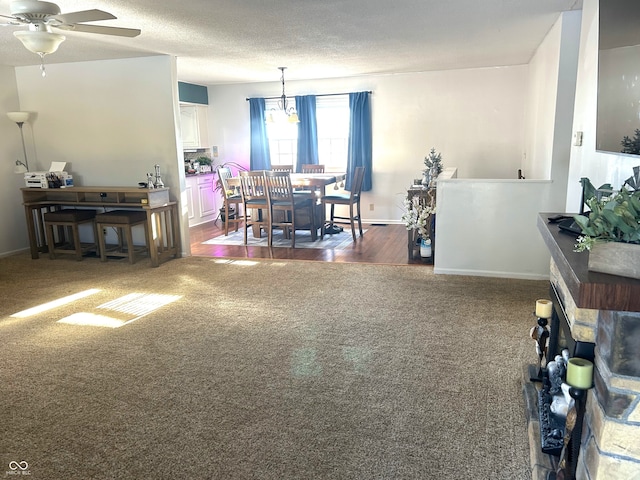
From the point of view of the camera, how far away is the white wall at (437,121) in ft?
22.0

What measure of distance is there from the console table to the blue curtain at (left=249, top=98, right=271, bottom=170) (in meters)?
2.69

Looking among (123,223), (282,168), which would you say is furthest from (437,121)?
(123,223)

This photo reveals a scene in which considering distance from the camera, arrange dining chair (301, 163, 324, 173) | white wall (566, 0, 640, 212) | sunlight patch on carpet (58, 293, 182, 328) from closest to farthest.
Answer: white wall (566, 0, 640, 212) → sunlight patch on carpet (58, 293, 182, 328) → dining chair (301, 163, 324, 173)

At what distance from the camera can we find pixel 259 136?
7910 mm

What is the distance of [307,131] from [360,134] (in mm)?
897

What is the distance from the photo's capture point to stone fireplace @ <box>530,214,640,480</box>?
3.96ft

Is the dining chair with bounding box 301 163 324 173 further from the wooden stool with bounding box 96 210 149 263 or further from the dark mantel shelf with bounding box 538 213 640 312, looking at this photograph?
the dark mantel shelf with bounding box 538 213 640 312

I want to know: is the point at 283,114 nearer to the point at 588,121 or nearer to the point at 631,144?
the point at 588,121

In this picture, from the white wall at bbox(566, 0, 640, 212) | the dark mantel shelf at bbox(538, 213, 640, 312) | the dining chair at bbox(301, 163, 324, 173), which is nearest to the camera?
the dark mantel shelf at bbox(538, 213, 640, 312)

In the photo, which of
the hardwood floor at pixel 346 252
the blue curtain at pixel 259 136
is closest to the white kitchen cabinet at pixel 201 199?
the blue curtain at pixel 259 136

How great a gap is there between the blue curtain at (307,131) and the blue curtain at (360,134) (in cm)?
61

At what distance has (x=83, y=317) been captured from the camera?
3693mm

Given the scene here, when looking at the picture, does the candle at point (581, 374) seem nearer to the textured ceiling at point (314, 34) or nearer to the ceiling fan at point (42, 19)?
the textured ceiling at point (314, 34)

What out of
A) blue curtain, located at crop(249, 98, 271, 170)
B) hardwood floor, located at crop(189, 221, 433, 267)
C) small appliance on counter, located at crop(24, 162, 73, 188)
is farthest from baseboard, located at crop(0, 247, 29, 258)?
blue curtain, located at crop(249, 98, 271, 170)
